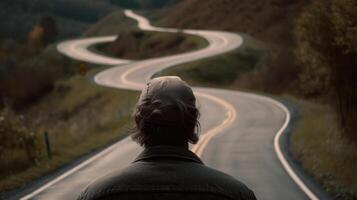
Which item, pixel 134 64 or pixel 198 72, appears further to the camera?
pixel 134 64

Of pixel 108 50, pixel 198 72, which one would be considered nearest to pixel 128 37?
pixel 108 50

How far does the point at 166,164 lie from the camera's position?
2.94m

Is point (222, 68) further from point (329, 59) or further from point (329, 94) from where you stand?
point (329, 59)

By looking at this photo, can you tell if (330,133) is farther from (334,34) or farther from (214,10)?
(214,10)

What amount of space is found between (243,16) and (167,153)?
301 feet

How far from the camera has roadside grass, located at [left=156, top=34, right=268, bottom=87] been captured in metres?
56.4

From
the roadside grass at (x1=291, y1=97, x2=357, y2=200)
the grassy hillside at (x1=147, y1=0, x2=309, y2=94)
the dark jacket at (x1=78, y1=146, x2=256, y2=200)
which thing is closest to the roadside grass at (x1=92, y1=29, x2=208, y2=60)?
the grassy hillside at (x1=147, y1=0, x2=309, y2=94)

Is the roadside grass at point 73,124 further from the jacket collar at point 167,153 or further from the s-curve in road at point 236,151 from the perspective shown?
the s-curve in road at point 236,151

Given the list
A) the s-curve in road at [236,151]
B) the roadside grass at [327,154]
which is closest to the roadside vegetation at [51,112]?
the s-curve in road at [236,151]

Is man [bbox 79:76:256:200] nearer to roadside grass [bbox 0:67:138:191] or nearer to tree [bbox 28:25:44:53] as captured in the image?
roadside grass [bbox 0:67:138:191]

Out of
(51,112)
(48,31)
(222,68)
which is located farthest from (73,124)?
(48,31)

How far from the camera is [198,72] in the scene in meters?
57.7

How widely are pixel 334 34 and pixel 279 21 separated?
62614 millimetres

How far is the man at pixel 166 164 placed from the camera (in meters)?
2.84
